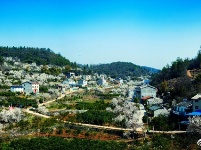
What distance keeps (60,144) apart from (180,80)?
3393cm

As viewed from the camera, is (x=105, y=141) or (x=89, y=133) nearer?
(x=105, y=141)

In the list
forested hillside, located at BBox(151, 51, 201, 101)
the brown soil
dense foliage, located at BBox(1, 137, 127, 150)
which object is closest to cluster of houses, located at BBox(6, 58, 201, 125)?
forested hillside, located at BBox(151, 51, 201, 101)

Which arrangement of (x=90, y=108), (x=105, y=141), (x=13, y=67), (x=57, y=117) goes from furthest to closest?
1. (x=13, y=67)
2. (x=90, y=108)
3. (x=57, y=117)
4. (x=105, y=141)

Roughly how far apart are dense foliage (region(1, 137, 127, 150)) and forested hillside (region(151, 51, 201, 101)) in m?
20.4

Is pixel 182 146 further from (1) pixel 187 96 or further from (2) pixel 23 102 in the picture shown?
(2) pixel 23 102

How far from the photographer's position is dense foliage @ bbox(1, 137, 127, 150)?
32062 mm

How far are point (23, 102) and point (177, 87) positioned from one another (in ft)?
97.1

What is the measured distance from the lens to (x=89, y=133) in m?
37.8

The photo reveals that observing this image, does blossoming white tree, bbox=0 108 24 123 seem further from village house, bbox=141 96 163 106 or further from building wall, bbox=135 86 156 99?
building wall, bbox=135 86 156 99

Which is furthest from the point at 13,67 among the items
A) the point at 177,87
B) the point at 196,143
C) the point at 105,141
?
the point at 196,143

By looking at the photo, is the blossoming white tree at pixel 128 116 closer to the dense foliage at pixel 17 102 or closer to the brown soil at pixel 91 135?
the brown soil at pixel 91 135

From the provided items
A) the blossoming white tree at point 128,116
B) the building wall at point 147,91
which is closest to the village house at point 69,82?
the building wall at point 147,91

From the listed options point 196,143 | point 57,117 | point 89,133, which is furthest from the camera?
point 57,117

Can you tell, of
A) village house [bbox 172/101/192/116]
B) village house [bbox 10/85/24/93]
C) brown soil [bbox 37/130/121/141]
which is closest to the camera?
brown soil [bbox 37/130/121/141]
